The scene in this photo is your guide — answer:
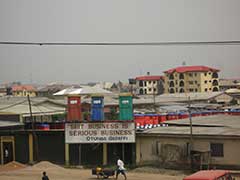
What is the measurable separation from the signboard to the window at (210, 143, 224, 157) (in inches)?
167

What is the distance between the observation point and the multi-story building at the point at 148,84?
440 ft

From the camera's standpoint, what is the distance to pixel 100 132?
23.7 meters

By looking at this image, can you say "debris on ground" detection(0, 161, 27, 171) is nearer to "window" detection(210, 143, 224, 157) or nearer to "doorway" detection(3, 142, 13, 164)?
"doorway" detection(3, 142, 13, 164)

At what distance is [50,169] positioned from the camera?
76.9ft

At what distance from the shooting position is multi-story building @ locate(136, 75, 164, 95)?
440 feet

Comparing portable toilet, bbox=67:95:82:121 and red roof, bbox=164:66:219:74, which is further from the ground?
red roof, bbox=164:66:219:74

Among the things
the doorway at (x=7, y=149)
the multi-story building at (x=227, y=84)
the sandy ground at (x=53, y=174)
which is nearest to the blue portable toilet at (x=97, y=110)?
the sandy ground at (x=53, y=174)

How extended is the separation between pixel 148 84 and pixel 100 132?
115560 mm

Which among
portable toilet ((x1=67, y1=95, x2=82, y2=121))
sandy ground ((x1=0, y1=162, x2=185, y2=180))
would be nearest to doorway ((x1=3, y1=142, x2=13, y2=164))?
sandy ground ((x1=0, y1=162, x2=185, y2=180))

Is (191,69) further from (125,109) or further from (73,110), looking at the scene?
(125,109)

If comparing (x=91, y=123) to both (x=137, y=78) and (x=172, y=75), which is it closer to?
(x=172, y=75)

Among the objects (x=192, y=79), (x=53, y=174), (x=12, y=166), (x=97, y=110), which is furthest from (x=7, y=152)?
(x=192, y=79)

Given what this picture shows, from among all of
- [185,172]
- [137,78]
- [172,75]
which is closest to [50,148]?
[185,172]

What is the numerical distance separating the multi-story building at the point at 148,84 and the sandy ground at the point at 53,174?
10937 centimetres
